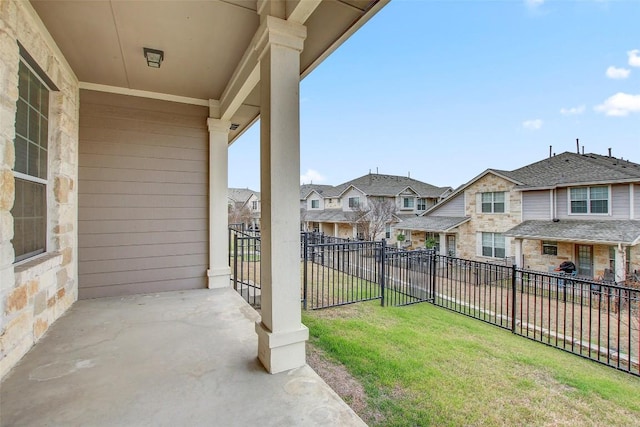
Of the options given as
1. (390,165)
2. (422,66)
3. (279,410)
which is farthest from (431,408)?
(390,165)

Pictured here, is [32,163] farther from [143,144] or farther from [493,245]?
[493,245]

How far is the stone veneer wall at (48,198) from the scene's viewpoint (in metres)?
1.86

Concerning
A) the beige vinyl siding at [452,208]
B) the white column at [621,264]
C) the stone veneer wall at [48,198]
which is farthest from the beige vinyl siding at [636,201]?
the stone veneer wall at [48,198]

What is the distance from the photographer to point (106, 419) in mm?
1550

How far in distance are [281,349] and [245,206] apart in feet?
80.1

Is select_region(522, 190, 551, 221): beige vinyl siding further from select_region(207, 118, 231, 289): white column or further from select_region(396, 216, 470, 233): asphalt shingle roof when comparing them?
select_region(207, 118, 231, 289): white column

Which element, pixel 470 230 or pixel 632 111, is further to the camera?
pixel 632 111

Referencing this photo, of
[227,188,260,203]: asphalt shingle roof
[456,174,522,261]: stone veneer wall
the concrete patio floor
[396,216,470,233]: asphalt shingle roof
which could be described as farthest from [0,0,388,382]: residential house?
[227,188,260,203]: asphalt shingle roof

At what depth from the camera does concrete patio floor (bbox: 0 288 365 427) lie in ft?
5.13

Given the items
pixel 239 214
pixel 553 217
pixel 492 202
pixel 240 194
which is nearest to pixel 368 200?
pixel 492 202

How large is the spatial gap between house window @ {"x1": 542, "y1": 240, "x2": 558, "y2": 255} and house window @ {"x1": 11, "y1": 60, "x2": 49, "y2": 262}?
548 inches

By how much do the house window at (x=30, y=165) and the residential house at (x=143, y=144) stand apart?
0.02m

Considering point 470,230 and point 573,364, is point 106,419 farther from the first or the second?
point 470,230

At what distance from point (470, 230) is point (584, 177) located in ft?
14.5
